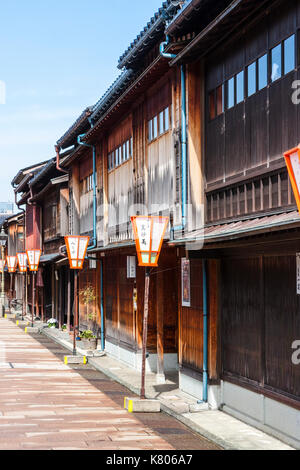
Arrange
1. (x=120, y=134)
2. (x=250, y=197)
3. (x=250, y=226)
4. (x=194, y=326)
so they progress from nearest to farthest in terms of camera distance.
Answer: (x=250, y=226) → (x=250, y=197) → (x=194, y=326) → (x=120, y=134)

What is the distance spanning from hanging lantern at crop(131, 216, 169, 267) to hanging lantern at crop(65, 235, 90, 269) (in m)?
10.4

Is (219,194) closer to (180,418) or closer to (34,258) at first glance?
(180,418)

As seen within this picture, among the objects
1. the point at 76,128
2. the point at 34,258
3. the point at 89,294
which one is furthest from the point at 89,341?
the point at 34,258

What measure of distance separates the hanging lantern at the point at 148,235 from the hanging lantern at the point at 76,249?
10.4 meters

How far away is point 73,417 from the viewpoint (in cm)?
1627

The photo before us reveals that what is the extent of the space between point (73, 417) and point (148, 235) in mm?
4555

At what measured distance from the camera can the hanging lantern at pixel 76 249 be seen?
27531 mm

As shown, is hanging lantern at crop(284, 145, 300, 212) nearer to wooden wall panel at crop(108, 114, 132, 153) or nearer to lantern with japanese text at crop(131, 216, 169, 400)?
lantern with japanese text at crop(131, 216, 169, 400)

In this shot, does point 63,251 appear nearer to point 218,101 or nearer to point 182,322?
point 182,322

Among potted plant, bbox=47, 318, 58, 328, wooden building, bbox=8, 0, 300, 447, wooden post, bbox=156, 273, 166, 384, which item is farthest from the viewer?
potted plant, bbox=47, 318, 58, 328

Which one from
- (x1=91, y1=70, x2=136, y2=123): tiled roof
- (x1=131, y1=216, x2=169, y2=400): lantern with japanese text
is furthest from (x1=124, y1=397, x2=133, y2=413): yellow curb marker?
(x1=91, y1=70, x2=136, y2=123): tiled roof

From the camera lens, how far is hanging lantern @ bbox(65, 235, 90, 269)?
27.5 metres

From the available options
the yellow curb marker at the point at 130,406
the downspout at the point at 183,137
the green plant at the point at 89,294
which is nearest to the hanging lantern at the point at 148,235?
the downspout at the point at 183,137

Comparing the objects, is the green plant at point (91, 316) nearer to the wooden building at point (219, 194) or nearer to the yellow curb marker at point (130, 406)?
the wooden building at point (219, 194)
